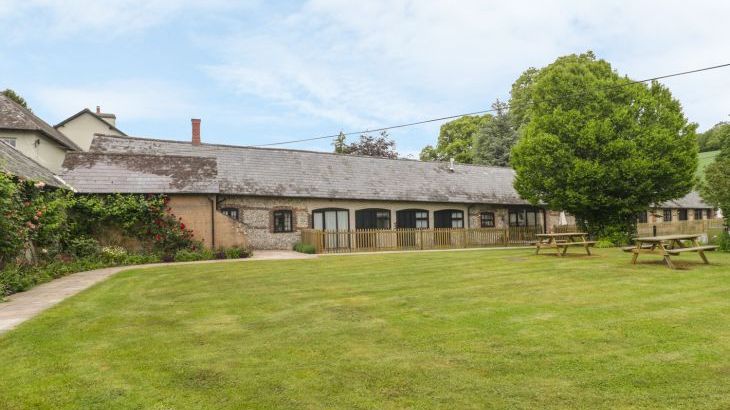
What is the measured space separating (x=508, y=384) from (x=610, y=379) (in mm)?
955

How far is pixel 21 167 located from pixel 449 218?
21.7m


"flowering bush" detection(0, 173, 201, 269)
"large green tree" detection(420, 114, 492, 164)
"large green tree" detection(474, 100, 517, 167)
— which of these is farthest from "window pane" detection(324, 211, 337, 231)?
"large green tree" detection(420, 114, 492, 164)

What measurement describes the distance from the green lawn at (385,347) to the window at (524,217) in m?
21.7

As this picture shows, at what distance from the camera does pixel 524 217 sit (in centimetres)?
3256

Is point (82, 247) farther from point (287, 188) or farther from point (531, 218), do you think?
point (531, 218)

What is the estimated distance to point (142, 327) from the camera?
696 cm

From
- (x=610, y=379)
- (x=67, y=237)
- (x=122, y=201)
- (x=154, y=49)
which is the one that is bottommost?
(x=610, y=379)

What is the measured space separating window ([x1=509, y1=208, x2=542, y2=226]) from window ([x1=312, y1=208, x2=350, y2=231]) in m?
11.8

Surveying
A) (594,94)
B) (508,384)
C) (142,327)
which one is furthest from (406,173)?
(508,384)

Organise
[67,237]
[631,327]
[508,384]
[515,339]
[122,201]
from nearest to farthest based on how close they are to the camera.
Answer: [508,384] < [515,339] < [631,327] < [67,237] < [122,201]

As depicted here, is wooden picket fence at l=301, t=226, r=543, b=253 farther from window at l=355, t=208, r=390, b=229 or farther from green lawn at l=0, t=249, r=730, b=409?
green lawn at l=0, t=249, r=730, b=409

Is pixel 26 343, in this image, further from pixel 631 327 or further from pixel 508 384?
pixel 631 327

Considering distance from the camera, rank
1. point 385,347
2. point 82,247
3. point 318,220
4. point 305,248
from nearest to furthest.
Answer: point 385,347
point 82,247
point 305,248
point 318,220

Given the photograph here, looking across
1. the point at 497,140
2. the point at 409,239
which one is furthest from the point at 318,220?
the point at 497,140
